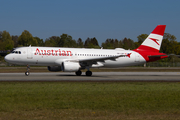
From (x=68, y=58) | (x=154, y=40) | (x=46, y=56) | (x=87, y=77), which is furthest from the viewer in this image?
(x=154, y=40)

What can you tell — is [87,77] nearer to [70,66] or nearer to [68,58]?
[70,66]

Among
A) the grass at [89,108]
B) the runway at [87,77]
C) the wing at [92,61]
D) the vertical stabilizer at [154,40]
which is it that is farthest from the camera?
the vertical stabilizer at [154,40]

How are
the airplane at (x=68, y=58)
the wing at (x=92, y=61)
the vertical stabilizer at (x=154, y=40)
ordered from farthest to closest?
the vertical stabilizer at (x=154, y=40) → the wing at (x=92, y=61) → the airplane at (x=68, y=58)

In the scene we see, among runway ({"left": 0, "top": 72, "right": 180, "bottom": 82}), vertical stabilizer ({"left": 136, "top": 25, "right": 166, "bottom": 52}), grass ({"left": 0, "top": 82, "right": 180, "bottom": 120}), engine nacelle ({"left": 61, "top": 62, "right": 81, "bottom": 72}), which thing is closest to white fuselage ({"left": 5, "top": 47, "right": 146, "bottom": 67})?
engine nacelle ({"left": 61, "top": 62, "right": 81, "bottom": 72})

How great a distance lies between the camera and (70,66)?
3294 centimetres

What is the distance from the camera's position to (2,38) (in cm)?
18775

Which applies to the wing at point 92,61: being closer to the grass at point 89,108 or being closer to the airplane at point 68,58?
the airplane at point 68,58

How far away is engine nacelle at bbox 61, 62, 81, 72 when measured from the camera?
3275 cm

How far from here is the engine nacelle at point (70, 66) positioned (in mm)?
32750

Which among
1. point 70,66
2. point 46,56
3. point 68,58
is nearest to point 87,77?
point 70,66

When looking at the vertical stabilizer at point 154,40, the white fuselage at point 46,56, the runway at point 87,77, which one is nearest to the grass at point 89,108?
the runway at point 87,77

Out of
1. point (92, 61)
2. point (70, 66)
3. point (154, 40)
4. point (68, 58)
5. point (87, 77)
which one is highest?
point (154, 40)

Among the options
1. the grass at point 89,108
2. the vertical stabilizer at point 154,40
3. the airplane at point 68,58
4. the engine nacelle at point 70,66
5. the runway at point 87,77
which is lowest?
the grass at point 89,108

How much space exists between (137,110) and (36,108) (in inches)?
186
